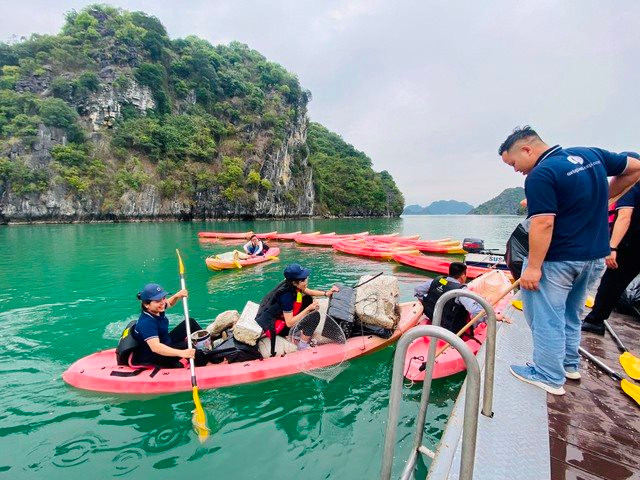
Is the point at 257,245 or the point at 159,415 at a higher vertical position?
the point at 257,245

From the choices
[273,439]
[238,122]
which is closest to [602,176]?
[273,439]

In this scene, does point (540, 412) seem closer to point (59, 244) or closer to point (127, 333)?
point (127, 333)

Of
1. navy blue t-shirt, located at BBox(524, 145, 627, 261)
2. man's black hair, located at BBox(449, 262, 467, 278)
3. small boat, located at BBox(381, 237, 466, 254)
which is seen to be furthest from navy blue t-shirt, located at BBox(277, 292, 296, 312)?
small boat, located at BBox(381, 237, 466, 254)

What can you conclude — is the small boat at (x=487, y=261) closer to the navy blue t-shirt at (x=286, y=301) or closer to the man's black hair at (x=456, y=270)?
the man's black hair at (x=456, y=270)

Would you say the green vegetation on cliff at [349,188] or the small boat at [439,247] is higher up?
the green vegetation on cliff at [349,188]

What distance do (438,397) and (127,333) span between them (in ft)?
14.4

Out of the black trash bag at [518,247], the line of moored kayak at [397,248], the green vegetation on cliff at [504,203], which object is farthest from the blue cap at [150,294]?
the green vegetation on cliff at [504,203]

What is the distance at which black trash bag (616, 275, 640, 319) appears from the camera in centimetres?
444

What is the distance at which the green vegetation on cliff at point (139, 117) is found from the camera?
129ft

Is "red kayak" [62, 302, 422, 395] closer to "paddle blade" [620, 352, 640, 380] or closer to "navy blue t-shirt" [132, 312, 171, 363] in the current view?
"navy blue t-shirt" [132, 312, 171, 363]

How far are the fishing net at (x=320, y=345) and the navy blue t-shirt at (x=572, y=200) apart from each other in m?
3.20

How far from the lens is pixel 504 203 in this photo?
6270 inches

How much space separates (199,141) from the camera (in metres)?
48.9

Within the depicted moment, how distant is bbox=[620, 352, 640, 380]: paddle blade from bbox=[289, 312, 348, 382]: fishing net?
323 cm
